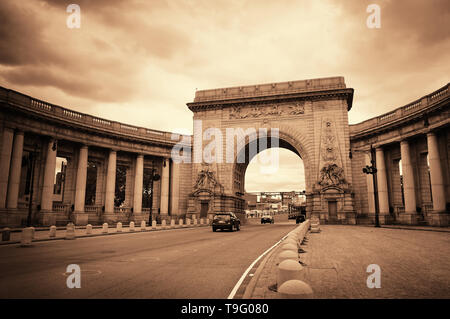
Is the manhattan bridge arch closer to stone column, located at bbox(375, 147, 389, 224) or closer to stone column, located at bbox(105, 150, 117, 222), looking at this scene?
stone column, located at bbox(375, 147, 389, 224)

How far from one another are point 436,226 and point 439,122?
918 cm

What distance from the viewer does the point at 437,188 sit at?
92.7 feet

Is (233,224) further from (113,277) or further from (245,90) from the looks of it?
(245,90)

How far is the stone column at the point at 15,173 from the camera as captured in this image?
2786 centimetres

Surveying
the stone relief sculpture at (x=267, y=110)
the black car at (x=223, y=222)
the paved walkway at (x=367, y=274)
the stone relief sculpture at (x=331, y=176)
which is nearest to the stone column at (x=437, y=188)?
the stone relief sculpture at (x=331, y=176)

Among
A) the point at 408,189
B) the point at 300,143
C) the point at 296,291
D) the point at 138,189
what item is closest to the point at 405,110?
the point at 408,189

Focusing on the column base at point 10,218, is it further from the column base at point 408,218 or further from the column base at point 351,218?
the column base at point 408,218

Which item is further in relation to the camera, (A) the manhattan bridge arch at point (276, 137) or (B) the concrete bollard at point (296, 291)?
(A) the manhattan bridge arch at point (276, 137)

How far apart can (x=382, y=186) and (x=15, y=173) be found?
3813 centimetres

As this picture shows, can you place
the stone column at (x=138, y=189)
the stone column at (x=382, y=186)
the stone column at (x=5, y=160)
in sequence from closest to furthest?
the stone column at (x=5, y=160) → the stone column at (x=382, y=186) → the stone column at (x=138, y=189)

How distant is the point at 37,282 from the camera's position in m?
7.41

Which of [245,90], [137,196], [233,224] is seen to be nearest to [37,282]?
[233,224]

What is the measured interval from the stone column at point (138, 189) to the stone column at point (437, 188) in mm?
32710

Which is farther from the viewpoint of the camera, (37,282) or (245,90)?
(245,90)
